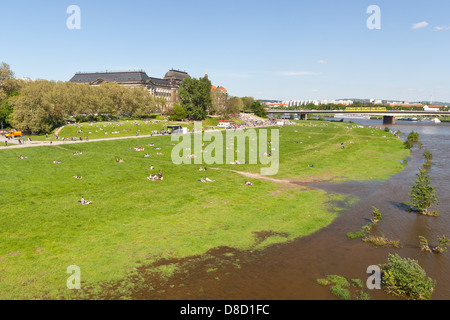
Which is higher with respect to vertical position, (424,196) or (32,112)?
(32,112)

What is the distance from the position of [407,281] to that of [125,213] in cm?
2342

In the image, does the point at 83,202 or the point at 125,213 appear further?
the point at 83,202

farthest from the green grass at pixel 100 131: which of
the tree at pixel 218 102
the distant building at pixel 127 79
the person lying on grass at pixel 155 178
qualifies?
the distant building at pixel 127 79

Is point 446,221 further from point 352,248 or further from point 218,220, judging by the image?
point 218,220

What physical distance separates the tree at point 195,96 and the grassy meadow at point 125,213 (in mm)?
81496

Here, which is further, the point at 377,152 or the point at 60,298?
the point at 377,152

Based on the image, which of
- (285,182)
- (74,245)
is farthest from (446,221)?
(74,245)

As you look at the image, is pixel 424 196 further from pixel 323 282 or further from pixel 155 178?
pixel 155 178

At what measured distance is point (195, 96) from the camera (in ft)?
438

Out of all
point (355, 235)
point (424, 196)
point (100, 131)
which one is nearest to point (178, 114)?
point (100, 131)

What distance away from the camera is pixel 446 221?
2905 centimetres

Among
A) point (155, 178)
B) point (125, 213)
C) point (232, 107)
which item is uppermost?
point (232, 107)

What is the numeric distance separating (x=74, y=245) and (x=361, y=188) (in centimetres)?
3667

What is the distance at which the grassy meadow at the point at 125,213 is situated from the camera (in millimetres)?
19109
